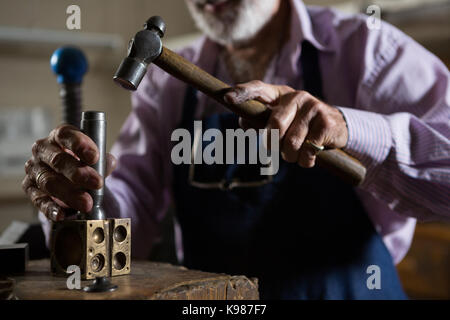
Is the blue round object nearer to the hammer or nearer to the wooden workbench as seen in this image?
the hammer

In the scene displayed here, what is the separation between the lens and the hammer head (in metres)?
0.62

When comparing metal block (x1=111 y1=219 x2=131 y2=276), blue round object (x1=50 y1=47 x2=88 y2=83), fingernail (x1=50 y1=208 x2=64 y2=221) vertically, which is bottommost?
metal block (x1=111 y1=219 x2=131 y2=276)

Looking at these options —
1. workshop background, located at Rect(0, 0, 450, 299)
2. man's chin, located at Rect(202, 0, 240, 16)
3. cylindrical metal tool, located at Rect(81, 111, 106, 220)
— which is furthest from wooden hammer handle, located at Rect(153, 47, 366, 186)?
workshop background, located at Rect(0, 0, 450, 299)

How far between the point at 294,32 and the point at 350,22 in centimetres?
13

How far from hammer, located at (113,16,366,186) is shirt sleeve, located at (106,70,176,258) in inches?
21.2

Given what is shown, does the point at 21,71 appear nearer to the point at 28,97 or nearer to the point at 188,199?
the point at 28,97

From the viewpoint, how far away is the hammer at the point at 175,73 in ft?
2.05

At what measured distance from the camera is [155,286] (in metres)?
0.57

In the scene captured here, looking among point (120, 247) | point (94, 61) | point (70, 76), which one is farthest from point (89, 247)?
point (94, 61)

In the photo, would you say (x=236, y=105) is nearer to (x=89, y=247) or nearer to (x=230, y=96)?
(x=230, y=96)

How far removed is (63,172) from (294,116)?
317 millimetres

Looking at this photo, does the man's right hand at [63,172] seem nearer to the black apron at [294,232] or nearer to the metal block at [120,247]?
the metal block at [120,247]

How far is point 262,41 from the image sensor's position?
1207mm

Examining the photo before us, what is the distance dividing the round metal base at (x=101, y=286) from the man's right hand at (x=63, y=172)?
0.34 ft
